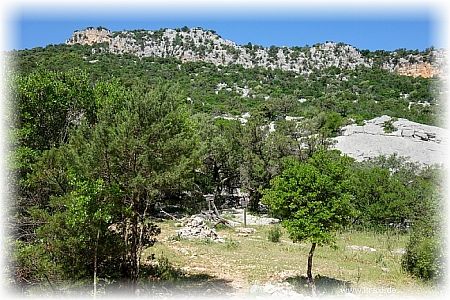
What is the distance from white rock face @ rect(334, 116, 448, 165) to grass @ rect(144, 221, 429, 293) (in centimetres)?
2232

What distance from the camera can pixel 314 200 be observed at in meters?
13.2

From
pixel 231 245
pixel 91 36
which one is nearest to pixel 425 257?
pixel 231 245

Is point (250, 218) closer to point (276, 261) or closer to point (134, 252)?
point (276, 261)

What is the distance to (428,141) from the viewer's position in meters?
48.6

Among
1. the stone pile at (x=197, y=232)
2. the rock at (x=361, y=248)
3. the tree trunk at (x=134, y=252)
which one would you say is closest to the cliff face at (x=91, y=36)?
the stone pile at (x=197, y=232)

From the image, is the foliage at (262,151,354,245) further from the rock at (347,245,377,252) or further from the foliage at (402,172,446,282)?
the rock at (347,245,377,252)

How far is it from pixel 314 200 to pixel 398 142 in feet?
126

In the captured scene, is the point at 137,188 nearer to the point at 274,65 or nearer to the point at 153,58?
the point at 153,58

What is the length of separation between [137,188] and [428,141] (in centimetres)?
4475

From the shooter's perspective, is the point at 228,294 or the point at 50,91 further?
the point at 50,91

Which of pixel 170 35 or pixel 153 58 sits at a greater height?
pixel 170 35

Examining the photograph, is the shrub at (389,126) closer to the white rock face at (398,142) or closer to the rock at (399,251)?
the white rock face at (398,142)

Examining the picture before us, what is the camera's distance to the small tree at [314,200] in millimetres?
12898

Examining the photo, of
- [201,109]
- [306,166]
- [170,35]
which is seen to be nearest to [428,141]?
[201,109]
